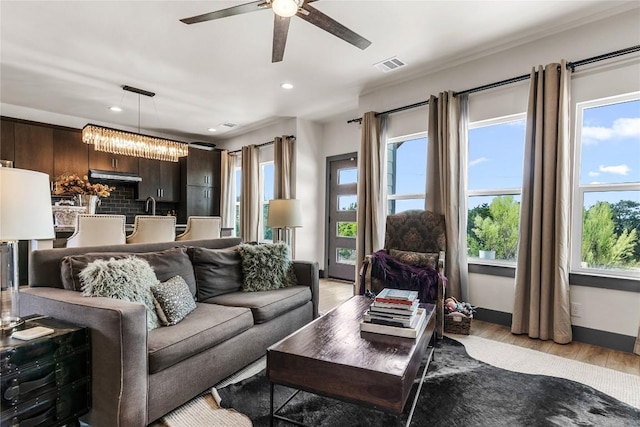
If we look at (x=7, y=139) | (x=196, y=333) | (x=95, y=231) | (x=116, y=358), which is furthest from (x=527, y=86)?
(x=7, y=139)

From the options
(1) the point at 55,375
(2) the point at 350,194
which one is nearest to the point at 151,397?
(1) the point at 55,375

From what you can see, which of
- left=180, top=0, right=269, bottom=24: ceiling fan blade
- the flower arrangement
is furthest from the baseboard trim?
the flower arrangement

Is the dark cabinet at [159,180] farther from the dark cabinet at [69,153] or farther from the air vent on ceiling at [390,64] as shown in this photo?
the air vent on ceiling at [390,64]

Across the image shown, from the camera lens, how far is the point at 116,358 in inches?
60.9

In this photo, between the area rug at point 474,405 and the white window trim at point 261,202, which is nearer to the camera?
the area rug at point 474,405

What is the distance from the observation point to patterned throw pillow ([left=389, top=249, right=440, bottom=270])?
338cm

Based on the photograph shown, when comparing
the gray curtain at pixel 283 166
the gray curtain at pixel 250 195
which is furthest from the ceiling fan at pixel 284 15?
the gray curtain at pixel 250 195

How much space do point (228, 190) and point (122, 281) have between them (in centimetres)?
547

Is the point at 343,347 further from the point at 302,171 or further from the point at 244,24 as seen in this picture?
the point at 302,171

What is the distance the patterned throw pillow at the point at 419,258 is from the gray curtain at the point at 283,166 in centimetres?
267

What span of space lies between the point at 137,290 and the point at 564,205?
3.46 m

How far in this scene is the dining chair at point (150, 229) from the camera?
12.4 ft

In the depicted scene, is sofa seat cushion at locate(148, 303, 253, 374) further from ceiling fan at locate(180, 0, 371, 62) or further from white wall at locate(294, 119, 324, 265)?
white wall at locate(294, 119, 324, 265)

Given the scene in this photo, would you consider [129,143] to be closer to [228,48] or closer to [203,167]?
[228,48]
